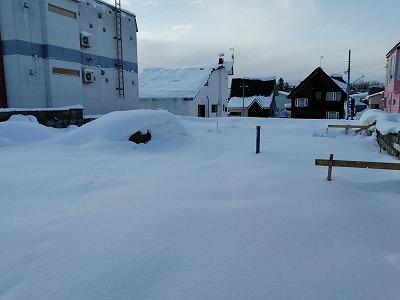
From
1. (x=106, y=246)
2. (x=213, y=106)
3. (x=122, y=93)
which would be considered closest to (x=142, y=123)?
(x=106, y=246)

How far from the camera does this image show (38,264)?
2789mm

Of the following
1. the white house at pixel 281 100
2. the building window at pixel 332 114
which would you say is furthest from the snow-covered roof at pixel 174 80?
the white house at pixel 281 100

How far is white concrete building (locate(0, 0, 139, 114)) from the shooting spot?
14.4 meters

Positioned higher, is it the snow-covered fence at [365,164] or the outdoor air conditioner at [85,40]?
the outdoor air conditioner at [85,40]

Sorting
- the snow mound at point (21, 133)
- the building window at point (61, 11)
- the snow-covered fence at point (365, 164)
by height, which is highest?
the building window at point (61, 11)

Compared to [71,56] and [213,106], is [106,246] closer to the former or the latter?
[71,56]

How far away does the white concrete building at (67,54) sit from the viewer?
14.4 meters

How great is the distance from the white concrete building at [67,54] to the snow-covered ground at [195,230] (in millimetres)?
9651

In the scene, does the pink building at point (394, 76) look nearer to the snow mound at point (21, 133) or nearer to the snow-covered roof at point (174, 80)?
the snow-covered roof at point (174, 80)

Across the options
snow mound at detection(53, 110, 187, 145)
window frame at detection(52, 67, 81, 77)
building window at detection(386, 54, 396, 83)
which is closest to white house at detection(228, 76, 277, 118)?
building window at detection(386, 54, 396, 83)

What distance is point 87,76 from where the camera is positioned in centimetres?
1820

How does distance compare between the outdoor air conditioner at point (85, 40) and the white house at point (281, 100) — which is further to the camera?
the white house at point (281, 100)

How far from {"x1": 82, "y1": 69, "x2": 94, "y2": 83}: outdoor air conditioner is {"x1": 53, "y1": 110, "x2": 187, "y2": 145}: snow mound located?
9554 mm

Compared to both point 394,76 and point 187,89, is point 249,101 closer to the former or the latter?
point 187,89
